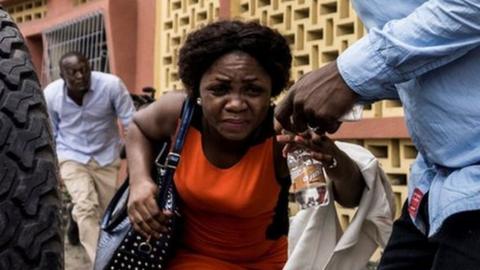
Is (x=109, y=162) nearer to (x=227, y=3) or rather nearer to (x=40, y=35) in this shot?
(x=227, y=3)

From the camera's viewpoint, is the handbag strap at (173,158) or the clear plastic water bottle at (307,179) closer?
the clear plastic water bottle at (307,179)

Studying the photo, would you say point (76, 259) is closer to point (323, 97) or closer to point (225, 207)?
point (225, 207)

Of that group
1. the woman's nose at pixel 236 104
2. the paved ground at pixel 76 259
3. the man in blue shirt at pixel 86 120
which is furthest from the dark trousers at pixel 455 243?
the man in blue shirt at pixel 86 120

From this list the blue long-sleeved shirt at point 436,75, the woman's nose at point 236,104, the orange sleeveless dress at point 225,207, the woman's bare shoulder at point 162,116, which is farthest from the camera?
the woman's bare shoulder at point 162,116

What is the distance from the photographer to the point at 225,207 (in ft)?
10.3

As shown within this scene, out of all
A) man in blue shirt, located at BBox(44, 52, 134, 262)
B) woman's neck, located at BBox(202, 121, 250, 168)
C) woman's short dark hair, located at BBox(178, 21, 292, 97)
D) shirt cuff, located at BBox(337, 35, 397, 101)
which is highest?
shirt cuff, located at BBox(337, 35, 397, 101)

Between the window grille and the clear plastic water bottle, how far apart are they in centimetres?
716

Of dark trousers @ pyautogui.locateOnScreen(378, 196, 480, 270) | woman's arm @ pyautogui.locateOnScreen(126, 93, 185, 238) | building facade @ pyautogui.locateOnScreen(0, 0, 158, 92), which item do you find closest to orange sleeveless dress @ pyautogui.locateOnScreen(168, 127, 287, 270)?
woman's arm @ pyautogui.locateOnScreen(126, 93, 185, 238)

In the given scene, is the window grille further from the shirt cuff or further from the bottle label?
the shirt cuff

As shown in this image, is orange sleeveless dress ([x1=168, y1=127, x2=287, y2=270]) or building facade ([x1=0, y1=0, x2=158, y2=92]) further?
building facade ([x1=0, y1=0, x2=158, y2=92])

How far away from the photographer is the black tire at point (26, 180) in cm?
226

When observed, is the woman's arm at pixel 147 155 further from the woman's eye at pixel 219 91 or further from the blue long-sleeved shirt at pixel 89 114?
the blue long-sleeved shirt at pixel 89 114

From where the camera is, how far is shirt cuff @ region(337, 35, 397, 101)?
1865mm

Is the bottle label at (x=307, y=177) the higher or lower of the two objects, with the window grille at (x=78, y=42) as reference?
higher
